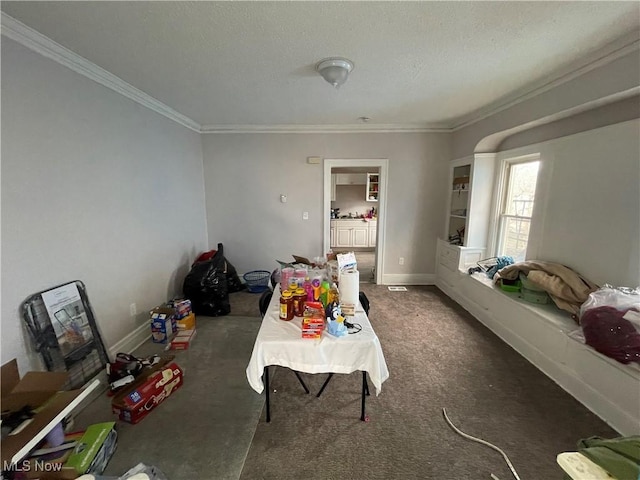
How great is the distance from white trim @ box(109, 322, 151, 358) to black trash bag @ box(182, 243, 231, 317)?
58cm

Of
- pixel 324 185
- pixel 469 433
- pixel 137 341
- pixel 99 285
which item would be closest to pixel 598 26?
pixel 469 433

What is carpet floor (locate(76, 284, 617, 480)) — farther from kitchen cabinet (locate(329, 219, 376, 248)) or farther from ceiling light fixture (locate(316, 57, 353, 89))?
kitchen cabinet (locate(329, 219, 376, 248))

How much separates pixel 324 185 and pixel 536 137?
261 cm

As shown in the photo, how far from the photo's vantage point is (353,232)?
23.0ft

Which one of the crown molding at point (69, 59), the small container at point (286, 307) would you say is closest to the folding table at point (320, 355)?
the small container at point (286, 307)

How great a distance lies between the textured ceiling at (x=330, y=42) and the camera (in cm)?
143

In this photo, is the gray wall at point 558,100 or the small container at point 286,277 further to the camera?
the small container at point 286,277

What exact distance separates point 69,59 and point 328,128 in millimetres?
2903

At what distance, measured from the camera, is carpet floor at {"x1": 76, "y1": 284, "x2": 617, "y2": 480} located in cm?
150

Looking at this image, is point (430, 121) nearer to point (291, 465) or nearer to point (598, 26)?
point (598, 26)

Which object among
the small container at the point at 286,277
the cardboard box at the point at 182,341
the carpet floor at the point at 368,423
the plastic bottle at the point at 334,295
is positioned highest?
the small container at the point at 286,277

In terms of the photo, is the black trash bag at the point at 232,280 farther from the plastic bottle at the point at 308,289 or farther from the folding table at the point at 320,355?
the folding table at the point at 320,355

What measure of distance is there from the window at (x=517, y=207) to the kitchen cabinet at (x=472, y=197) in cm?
19

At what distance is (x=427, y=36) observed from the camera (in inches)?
65.6
